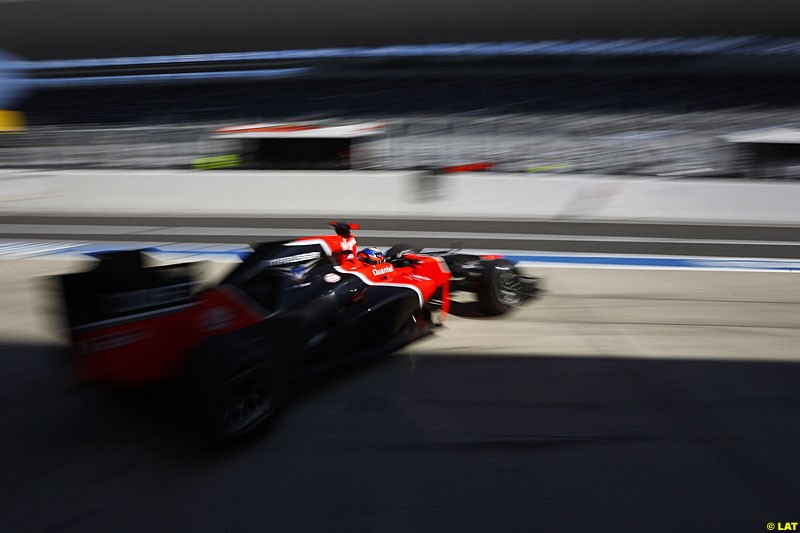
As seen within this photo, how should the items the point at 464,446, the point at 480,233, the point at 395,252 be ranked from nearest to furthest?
the point at 464,446, the point at 395,252, the point at 480,233

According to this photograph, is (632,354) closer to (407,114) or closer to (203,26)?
(407,114)

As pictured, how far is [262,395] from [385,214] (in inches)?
358

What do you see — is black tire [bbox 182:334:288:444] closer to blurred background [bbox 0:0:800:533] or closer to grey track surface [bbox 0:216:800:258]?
blurred background [bbox 0:0:800:533]

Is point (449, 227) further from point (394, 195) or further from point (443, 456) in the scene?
point (443, 456)

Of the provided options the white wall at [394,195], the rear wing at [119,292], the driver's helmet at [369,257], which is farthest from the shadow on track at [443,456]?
the white wall at [394,195]

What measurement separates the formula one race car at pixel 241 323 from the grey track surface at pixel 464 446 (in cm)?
27

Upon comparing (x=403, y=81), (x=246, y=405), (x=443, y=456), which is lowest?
(x=443, y=456)

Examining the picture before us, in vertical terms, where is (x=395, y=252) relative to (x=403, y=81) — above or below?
below

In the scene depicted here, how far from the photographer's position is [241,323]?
3.74 metres

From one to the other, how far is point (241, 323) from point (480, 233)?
7.47m

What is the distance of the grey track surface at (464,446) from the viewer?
116 inches

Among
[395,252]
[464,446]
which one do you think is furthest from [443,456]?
[395,252]

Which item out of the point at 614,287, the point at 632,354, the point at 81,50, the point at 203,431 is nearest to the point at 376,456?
the point at 203,431

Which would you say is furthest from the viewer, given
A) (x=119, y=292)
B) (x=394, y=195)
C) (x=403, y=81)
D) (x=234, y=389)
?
(x=403, y=81)
